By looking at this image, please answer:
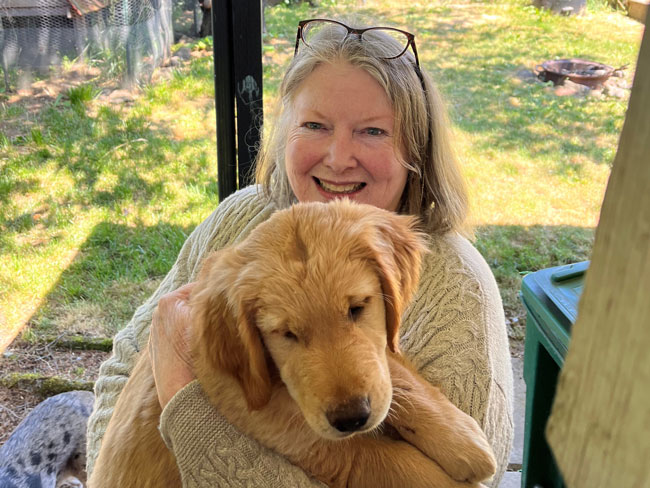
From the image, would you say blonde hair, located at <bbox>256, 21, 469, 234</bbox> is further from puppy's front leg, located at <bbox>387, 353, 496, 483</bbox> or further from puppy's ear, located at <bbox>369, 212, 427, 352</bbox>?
puppy's front leg, located at <bbox>387, 353, 496, 483</bbox>

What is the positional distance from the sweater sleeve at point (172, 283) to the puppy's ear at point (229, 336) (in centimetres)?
73

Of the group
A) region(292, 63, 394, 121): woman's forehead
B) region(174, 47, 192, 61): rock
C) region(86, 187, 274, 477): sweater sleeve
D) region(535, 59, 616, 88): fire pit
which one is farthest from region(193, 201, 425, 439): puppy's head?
region(535, 59, 616, 88): fire pit

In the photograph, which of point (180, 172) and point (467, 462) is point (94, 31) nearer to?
point (180, 172)

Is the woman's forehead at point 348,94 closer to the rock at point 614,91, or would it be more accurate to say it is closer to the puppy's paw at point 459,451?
the puppy's paw at point 459,451

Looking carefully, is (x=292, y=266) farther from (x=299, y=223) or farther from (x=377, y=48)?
(x=377, y=48)

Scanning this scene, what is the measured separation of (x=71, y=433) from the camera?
2.95m

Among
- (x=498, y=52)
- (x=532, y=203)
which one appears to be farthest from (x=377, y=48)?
(x=498, y=52)

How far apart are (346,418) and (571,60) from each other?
5.34 meters

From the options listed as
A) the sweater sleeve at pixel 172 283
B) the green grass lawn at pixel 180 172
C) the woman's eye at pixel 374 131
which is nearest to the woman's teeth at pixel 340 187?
the woman's eye at pixel 374 131

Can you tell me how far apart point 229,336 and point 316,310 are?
29 centimetres

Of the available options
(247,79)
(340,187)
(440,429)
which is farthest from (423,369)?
(247,79)

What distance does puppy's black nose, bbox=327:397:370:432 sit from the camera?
4.55 feet

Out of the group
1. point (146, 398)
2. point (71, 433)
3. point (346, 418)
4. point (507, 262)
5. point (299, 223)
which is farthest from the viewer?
point (507, 262)

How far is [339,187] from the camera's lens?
2279 mm
